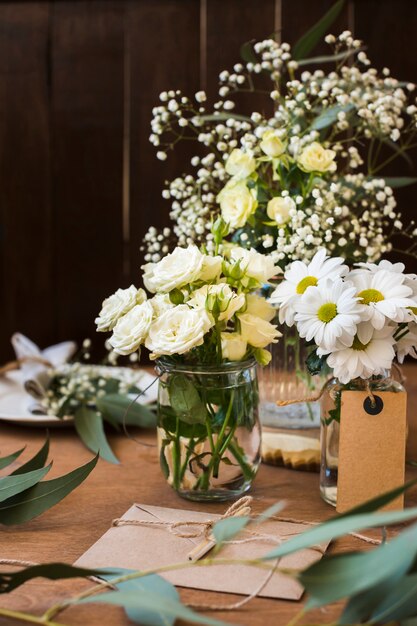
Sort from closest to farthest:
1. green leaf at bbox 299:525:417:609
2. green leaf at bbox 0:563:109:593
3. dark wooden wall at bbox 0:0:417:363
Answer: green leaf at bbox 299:525:417:609 → green leaf at bbox 0:563:109:593 → dark wooden wall at bbox 0:0:417:363

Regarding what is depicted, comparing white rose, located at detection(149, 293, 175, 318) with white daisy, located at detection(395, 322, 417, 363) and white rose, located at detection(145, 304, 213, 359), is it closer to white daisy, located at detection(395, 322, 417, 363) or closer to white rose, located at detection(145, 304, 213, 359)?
white rose, located at detection(145, 304, 213, 359)

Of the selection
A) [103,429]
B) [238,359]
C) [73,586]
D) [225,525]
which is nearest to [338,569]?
[225,525]

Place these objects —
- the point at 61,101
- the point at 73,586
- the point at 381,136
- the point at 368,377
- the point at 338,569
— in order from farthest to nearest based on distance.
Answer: the point at 61,101 < the point at 381,136 < the point at 368,377 < the point at 73,586 < the point at 338,569

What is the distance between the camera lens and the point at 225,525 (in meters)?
0.64

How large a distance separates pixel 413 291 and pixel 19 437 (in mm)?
640

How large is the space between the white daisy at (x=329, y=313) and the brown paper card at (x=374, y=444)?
0.08 metres

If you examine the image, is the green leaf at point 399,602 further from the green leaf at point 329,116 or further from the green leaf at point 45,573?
the green leaf at point 329,116

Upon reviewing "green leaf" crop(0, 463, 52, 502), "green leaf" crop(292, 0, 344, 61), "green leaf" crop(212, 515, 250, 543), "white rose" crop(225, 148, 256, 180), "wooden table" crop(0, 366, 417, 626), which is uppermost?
"green leaf" crop(292, 0, 344, 61)

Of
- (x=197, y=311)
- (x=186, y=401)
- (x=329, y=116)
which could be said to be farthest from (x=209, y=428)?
(x=329, y=116)

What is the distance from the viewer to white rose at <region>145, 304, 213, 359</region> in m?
0.84

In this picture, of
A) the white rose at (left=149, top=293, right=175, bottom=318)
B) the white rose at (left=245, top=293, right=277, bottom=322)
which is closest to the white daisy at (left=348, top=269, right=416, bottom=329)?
the white rose at (left=245, top=293, right=277, bottom=322)

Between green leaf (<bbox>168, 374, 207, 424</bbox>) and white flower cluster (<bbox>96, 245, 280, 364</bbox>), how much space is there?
0.11ft

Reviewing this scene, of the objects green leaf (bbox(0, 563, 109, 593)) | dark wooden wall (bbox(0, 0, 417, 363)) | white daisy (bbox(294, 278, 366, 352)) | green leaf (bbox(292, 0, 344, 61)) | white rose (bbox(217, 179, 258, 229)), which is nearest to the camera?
green leaf (bbox(0, 563, 109, 593))

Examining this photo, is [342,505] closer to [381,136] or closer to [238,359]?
[238,359]
